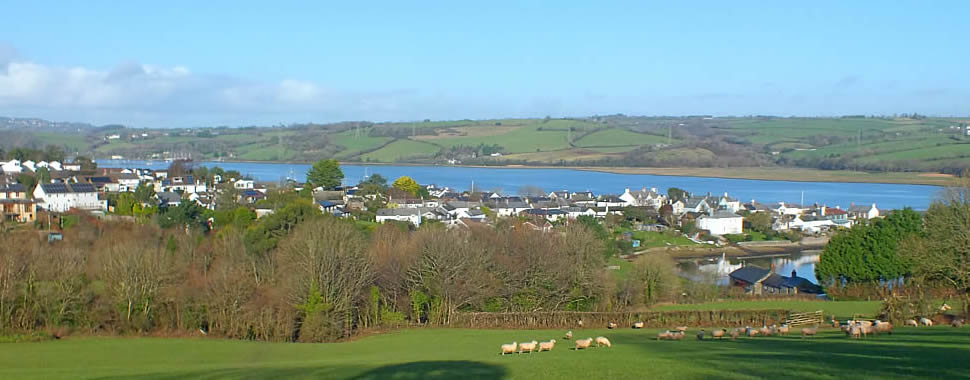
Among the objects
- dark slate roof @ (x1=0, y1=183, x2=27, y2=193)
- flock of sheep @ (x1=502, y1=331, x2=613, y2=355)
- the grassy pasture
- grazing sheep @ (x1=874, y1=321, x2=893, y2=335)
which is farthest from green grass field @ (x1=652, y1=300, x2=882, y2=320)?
the grassy pasture

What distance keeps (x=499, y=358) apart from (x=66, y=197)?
39.9 metres

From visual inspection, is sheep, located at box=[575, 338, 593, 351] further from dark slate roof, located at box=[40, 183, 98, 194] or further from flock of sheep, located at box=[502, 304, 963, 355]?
dark slate roof, located at box=[40, 183, 98, 194]

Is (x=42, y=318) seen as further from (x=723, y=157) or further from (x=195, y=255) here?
(x=723, y=157)

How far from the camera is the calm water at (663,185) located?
73750 millimetres

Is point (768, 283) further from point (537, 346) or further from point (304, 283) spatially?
point (537, 346)

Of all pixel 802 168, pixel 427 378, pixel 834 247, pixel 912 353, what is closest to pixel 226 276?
pixel 427 378

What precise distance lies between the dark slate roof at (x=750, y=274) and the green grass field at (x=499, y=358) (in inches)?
604

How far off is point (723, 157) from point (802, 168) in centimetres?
1295

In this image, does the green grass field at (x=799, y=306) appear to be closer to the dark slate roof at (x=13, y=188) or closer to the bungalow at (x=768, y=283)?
the bungalow at (x=768, y=283)

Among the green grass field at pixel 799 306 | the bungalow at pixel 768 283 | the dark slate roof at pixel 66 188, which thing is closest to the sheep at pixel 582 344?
the green grass field at pixel 799 306

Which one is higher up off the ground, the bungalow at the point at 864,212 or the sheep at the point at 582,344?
the sheep at the point at 582,344

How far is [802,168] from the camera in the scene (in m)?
110

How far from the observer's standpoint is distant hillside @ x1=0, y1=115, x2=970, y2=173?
112438 millimetres

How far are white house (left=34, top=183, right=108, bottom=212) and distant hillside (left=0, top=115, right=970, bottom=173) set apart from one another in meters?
76.0
